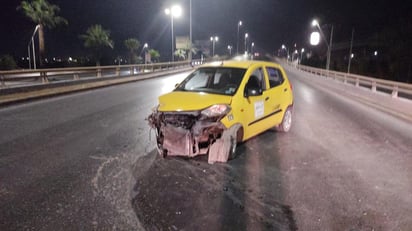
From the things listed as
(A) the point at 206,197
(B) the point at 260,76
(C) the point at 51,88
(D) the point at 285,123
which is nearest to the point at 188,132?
(A) the point at 206,197

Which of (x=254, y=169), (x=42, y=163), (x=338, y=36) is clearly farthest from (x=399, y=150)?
(x=338, y=36)

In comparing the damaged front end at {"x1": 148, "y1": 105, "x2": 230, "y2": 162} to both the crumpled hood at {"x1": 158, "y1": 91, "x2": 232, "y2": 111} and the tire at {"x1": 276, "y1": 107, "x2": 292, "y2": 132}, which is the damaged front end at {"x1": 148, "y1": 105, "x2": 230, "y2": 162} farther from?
the tire at {"x1": 276, "y1": 107, "x2": 292, "y2": 132}

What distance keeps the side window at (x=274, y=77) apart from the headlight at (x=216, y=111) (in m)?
2.21

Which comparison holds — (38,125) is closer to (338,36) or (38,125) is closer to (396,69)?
(396,69)

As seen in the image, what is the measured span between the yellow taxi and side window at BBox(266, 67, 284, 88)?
3.9 inches

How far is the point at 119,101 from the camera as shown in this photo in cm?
1445

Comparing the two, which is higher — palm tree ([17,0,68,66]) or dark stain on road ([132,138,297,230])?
palm tree ([17,0,68,66])

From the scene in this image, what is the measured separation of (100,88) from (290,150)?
16319 mm

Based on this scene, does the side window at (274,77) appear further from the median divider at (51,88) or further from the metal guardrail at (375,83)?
the median divider at (51,88)

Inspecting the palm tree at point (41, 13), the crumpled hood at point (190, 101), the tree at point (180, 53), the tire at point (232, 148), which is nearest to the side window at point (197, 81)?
the crumpled hood at point (190, 101)

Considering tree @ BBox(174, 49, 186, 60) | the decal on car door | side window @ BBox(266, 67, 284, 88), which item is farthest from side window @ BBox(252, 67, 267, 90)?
tree @ BBox(174, 49, 186, 60)

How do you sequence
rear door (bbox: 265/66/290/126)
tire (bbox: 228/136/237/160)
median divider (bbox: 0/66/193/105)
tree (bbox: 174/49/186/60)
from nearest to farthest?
tire (bbox: 228/136/237/160)
rear door (bbox: 265/66/290/126)
median divider (bbox: 0/66/193/105)
tree (bbox: 174/49/186/60)

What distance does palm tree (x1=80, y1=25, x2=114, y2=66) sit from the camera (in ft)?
234

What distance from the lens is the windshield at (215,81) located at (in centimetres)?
683
